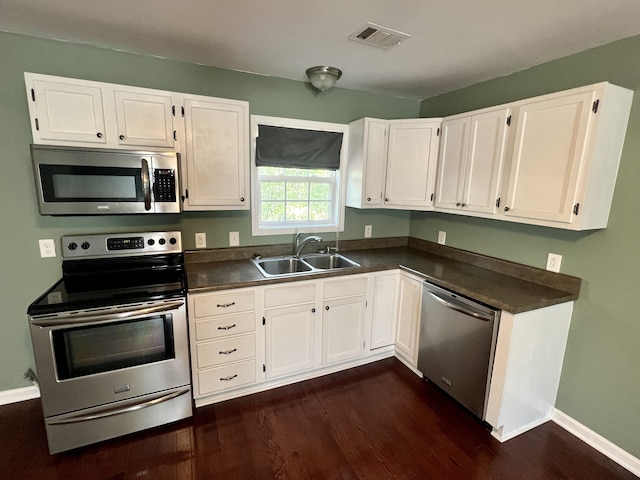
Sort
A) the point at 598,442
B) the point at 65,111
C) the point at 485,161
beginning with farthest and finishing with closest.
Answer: the point at 485,161
the point at 598,442
the point at 65,111

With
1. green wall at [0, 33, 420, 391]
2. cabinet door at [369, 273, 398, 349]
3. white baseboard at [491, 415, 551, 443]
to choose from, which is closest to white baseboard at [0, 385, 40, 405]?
green wall at [0, 33, 420, 391]

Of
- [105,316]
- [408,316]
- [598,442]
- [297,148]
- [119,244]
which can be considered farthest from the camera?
[297,148]

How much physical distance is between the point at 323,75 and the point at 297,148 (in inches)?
24.8

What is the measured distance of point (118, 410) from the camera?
1794 mm

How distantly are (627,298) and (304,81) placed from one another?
9.05 feet

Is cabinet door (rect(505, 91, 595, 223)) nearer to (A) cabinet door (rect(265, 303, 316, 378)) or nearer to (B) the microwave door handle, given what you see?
(A) cabinet door (rect(265, 303, 316, 378))

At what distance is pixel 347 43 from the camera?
1905mm

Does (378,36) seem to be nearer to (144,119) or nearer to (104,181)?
(144,119)

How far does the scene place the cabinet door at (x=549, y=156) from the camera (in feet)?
5.59

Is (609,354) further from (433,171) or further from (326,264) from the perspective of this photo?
(326,264)

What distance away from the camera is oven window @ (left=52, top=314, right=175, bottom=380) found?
1.67 meters

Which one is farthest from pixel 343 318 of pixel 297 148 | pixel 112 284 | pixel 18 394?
pixel 18 394

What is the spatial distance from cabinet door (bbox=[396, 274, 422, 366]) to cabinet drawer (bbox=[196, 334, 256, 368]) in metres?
1.29

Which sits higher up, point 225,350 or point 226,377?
point 225,350
